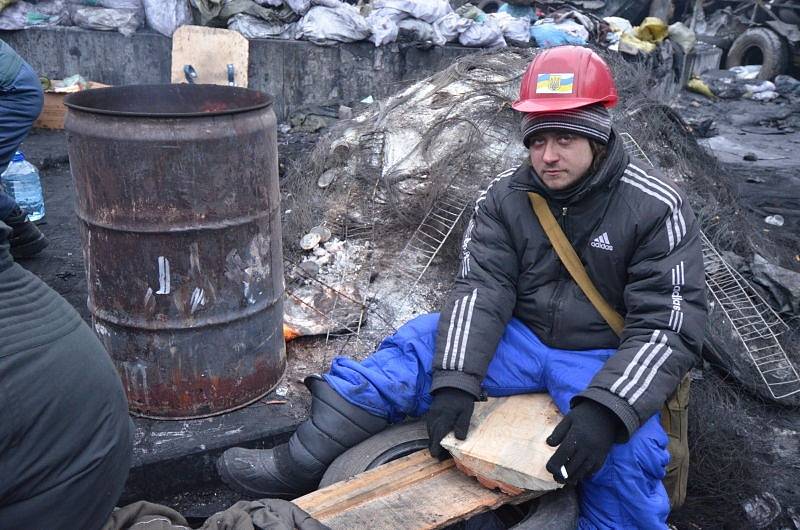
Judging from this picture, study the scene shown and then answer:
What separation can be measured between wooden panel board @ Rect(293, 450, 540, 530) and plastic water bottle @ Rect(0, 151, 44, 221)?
436 centimetres

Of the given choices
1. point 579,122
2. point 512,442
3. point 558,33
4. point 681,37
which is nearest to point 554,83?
point 579,122

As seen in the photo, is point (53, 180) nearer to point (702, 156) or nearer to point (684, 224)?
point (702, 156)

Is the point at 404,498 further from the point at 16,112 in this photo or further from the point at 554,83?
the point at 16,112

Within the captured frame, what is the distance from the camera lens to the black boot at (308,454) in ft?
9.20

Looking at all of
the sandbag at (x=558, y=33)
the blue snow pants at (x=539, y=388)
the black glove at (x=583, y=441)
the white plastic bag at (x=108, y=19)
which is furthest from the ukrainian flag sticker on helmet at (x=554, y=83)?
the white plastic bag at (x=108, y=19)

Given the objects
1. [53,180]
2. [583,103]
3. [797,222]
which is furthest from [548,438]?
[53,180]

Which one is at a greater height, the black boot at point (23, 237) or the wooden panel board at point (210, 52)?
the wooden panel board at point (210, 52)

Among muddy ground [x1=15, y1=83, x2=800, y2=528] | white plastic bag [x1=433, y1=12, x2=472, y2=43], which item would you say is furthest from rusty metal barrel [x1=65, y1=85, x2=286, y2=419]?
white plastic bag [x1=433, y1=12, x2=472, y2=43]

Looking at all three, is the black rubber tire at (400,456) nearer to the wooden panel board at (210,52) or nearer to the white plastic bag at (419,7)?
the wooden panel board at (210,52)

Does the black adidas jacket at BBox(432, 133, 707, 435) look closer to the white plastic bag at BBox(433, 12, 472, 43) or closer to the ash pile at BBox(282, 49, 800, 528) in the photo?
the ash pile at BBox(282, 49, 800, 528)

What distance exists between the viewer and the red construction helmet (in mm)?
2564

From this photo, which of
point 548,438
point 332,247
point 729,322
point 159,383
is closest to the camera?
point 548,438

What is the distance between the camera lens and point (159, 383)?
3359mm

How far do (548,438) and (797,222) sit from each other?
547 centimetres
